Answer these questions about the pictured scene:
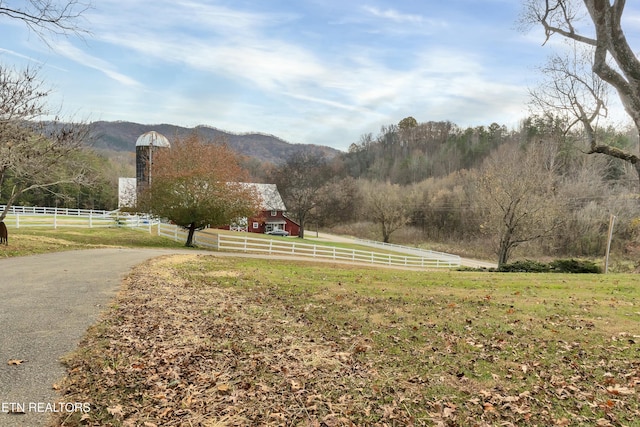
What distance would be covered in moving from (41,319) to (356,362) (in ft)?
17.4

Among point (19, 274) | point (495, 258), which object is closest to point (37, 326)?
point (19, 274)

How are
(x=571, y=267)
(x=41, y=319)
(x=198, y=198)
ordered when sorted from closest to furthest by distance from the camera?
(x=41, y=319) < (x=571, y=267) < (x=198, y=198)

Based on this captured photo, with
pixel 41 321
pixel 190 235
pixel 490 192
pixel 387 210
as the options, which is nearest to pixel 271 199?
pixel 387 210

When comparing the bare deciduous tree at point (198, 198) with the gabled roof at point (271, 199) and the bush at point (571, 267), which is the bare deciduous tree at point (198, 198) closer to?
the bush at point (571, 267)

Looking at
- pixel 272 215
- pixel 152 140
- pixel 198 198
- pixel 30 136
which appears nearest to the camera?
pixel 30 136

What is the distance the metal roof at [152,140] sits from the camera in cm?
4872

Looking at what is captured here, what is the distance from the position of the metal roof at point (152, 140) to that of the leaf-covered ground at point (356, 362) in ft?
144

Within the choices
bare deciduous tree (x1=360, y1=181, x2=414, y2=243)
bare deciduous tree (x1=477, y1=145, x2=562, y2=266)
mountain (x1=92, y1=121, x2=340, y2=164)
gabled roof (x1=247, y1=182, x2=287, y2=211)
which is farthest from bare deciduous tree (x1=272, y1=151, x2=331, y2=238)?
mountain (x1=92, y1=121, x2=340, y2=164)

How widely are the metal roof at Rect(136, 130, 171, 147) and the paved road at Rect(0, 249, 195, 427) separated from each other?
3851cm

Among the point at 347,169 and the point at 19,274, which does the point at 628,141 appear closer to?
the point at 19,274

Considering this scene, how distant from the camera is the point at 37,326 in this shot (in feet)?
20.1

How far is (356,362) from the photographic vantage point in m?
5.18

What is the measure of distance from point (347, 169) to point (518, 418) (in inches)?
3981

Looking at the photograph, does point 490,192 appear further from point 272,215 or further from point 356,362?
point 272,215
